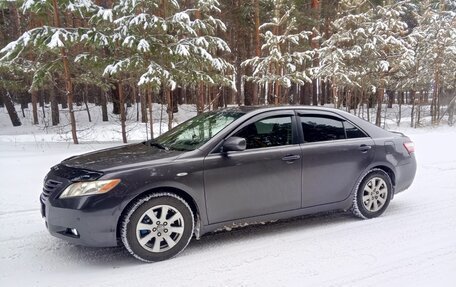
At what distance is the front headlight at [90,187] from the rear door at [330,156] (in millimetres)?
2288

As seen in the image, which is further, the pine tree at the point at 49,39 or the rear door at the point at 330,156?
the pine tree at the point at 49,39

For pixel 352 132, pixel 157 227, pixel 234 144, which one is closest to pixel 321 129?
pixel 352 132

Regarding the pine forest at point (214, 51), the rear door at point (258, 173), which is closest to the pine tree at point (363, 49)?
the pine forest at point (214, 51)

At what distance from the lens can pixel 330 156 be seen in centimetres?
477

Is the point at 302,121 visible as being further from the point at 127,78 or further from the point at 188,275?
the point at 127,78

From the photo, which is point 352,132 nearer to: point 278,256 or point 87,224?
point 278,256

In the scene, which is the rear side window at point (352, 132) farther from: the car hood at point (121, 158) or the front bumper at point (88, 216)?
the front bumper at point (88, 216)

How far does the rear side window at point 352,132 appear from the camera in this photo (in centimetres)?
508

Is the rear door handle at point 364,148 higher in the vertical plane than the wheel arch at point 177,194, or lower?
higher

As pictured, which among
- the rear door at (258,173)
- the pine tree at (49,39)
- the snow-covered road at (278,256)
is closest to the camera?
the snow-covered road at (278,256)

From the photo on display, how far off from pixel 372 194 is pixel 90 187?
12.0 feet

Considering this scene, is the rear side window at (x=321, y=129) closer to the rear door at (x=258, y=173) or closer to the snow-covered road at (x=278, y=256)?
the rear door at (x=258, y=173)

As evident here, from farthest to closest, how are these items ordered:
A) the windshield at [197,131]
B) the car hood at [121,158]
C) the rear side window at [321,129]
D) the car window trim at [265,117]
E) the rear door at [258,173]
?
the rear side window at [321,129], the windshield at [197,131], the car window trim at [265,117], the rear door at [258,173], the car hood at [121,158]

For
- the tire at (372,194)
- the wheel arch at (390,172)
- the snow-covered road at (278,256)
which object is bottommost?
the snow-covered road at (278,256)
